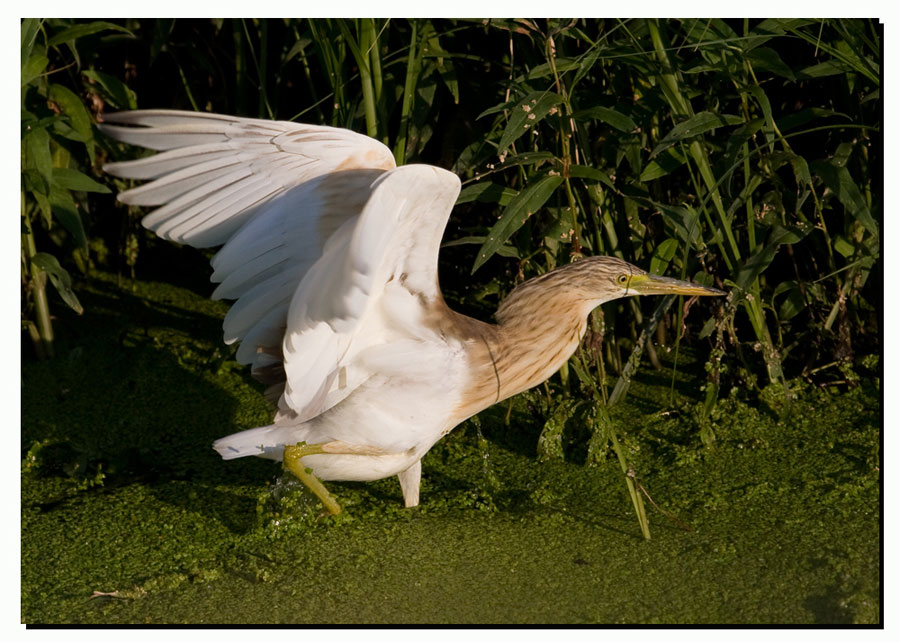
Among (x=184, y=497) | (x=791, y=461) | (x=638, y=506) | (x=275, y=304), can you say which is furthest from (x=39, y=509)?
(x=791, y=461)

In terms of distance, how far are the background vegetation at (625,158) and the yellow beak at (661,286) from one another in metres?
0.09

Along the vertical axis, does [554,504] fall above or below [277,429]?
below

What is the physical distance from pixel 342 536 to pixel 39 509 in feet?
2.84

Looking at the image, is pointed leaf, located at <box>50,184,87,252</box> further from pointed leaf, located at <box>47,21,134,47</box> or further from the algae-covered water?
the algae-covered water

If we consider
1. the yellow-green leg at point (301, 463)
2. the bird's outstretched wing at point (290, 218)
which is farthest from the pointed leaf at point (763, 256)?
the yellow-green leg at point (301, 463)

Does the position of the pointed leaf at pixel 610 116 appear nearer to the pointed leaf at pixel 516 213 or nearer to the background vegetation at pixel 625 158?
the background vegetation at pixel 625 158

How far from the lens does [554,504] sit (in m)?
3.10

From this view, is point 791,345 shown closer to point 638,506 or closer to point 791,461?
point 791,461

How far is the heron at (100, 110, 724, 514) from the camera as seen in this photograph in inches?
103

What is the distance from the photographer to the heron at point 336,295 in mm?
2615

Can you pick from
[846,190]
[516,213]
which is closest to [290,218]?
Answer: [516,213]

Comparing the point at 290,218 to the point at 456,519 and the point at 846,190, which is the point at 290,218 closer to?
the point at 456,519

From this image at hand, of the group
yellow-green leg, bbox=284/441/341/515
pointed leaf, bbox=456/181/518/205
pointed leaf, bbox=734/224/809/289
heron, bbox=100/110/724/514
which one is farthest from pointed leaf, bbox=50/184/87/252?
pointed leaf, bbox=734/224/809/289

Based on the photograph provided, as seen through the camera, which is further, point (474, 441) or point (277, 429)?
point (474, 441)
